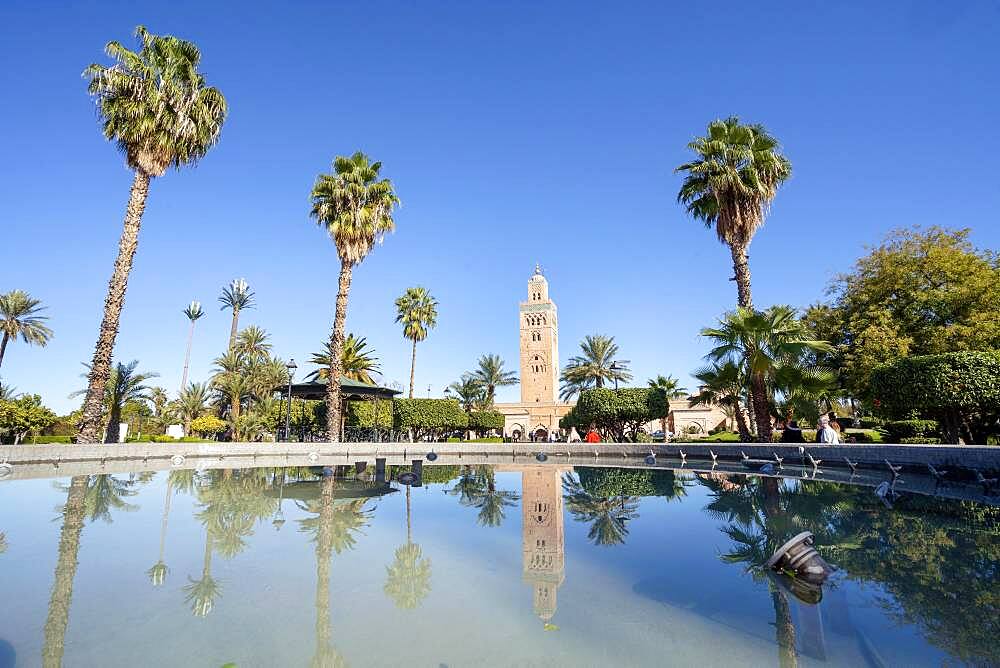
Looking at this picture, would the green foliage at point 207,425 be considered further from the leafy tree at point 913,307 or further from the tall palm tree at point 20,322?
the leafy tree at point 913,307

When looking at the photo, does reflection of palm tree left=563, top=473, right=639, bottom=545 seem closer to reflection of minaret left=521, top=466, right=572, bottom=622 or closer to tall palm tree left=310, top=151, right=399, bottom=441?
reflection of minaret left=521, top=466, right=572, bottom=622

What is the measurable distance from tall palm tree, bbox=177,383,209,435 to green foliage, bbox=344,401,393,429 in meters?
20.7

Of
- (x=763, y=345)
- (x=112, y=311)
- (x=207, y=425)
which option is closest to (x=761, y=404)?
(x=763, y=345)

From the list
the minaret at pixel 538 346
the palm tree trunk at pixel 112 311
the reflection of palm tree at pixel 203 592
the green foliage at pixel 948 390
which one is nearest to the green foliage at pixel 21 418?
the palm tree trunk at pixel 112 311

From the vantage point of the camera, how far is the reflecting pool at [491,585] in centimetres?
323

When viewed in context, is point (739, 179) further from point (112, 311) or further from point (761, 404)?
point (112, 311)

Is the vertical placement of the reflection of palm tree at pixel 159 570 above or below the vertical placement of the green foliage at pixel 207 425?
below

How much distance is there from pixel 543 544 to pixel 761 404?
15.5 m

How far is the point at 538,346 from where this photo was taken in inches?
2467

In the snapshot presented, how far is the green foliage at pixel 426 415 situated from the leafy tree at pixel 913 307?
22.2 m

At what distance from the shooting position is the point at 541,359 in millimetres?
62000

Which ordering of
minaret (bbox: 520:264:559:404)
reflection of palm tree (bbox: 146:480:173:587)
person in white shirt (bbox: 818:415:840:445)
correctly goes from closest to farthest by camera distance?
1. reflection of palm tree (bbox: 146:480:173:587)
2. person in white shirt (bbox: 818:415:840:445)
3. minaret (bbox: 520:264:559:404)

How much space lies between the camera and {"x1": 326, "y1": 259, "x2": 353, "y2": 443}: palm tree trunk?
76.7 ft

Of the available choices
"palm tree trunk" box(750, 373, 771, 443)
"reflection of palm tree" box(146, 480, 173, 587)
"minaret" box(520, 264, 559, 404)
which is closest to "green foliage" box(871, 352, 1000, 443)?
"palm tree trunk" box(750, 373, 771, 443)
